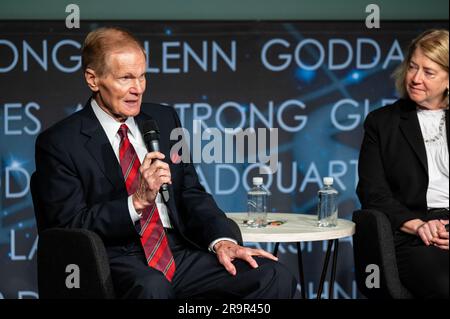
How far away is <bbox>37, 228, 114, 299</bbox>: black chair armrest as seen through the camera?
289cm

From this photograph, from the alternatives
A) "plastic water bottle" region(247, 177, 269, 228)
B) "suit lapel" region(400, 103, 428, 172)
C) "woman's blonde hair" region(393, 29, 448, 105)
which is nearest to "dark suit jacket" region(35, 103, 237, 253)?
"plastic water bottle" region(247, 177, 269, 228)

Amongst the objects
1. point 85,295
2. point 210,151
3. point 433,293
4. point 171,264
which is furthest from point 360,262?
point 210,151

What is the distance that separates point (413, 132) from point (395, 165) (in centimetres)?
16

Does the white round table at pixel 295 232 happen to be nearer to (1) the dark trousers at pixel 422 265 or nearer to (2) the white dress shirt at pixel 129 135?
(1) the dark trousers at pixel 422 265

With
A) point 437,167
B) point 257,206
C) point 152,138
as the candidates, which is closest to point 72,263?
point 152,138

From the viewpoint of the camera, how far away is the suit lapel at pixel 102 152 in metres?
3.11

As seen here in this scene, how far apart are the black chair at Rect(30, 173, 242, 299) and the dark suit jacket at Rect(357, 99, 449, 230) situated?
4.19ft

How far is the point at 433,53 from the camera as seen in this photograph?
11.2 feet

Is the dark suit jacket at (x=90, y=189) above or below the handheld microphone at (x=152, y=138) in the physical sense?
below

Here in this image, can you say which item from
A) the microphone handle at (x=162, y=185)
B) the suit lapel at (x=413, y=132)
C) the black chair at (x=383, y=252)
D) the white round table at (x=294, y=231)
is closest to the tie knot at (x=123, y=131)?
the microphone handle at (x=162, y=185)

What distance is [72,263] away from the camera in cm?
294

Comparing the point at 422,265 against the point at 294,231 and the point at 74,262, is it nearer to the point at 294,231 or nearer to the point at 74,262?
the point at 294,231

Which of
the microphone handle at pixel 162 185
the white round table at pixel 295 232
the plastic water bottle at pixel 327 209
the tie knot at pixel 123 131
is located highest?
the tie knot at pixel 123 131

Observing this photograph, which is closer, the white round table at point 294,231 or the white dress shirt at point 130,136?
the white dress shirt at point 130,136
